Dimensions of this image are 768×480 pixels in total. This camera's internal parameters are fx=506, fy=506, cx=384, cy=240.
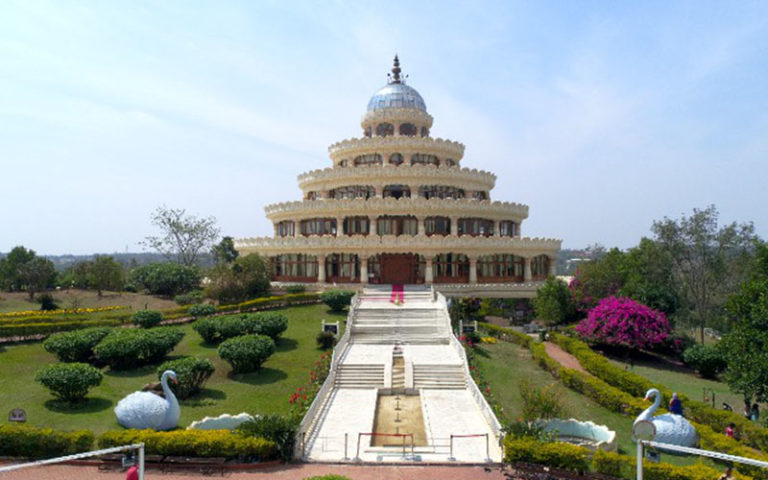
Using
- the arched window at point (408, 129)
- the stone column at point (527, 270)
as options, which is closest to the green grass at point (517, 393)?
the stone column at point (527, 270)

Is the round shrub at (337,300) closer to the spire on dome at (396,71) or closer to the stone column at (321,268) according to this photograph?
the stone column at (321,268)

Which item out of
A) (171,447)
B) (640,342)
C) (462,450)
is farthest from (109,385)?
(640,342)

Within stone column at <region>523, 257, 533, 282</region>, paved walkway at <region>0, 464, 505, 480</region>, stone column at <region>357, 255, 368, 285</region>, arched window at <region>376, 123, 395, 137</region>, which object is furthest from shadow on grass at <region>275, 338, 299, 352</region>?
arched window at <region>376, 123, 395, 137</region>

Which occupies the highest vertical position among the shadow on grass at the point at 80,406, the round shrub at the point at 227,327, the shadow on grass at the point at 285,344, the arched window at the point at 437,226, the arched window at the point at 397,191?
the arched window at the point at 397,191

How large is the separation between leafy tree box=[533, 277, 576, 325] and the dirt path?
4.38m

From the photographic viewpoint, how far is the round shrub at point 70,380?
2123cm

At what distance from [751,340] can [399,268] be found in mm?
30342

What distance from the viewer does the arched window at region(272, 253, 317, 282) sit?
5156cm

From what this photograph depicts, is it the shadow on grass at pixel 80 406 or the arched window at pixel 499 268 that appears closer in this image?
the shadow on grass at pixel 80 406

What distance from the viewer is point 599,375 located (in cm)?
2772

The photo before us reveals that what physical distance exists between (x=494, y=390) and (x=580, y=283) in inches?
901

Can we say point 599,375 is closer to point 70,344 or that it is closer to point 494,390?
point 494,390

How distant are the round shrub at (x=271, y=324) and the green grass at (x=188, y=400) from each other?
973 mm

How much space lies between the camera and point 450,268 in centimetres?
5019
